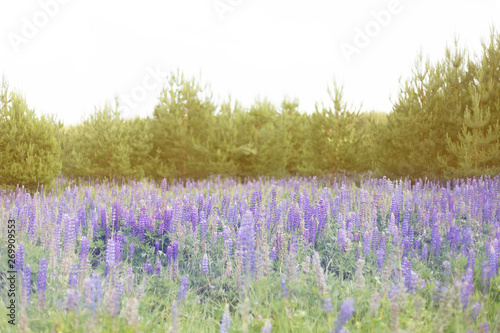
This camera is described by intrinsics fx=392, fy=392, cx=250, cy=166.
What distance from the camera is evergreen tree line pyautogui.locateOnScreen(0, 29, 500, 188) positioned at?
11461mm

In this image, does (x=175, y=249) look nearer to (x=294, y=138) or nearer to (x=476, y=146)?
(x=476, y=146)

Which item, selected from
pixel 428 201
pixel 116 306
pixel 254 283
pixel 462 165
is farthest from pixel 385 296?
pixel 462 165

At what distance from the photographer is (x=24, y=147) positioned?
1098 centimetres

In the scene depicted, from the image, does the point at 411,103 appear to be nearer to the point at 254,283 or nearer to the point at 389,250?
the point at 389,250

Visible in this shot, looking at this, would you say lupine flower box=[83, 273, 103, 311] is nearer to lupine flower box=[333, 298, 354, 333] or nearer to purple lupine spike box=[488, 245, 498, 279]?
lupine flower box=[333, 298, 354, 333]

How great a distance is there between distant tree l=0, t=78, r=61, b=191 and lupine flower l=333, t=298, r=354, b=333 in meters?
→ 10.6

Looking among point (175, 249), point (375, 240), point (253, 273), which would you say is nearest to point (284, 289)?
point (253, 273)

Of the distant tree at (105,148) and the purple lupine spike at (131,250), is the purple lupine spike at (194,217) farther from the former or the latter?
the distant tree at (105,148)

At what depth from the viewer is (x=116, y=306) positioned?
249cm

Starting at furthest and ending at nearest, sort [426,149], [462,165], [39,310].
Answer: [426,149] < [462,165] < [39,310]

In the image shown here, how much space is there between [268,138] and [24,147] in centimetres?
772

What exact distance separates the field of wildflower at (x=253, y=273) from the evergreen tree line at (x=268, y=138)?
215 inches

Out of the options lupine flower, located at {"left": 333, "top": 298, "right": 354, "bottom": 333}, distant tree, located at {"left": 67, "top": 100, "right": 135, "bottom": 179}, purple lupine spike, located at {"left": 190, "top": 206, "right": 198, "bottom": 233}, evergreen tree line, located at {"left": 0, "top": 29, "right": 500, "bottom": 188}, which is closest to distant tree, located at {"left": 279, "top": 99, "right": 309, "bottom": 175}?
evergreen tree line, located at {"left": 0, "top": 29, "right": 500, "bottom": 188}

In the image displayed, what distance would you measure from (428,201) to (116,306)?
697cm
